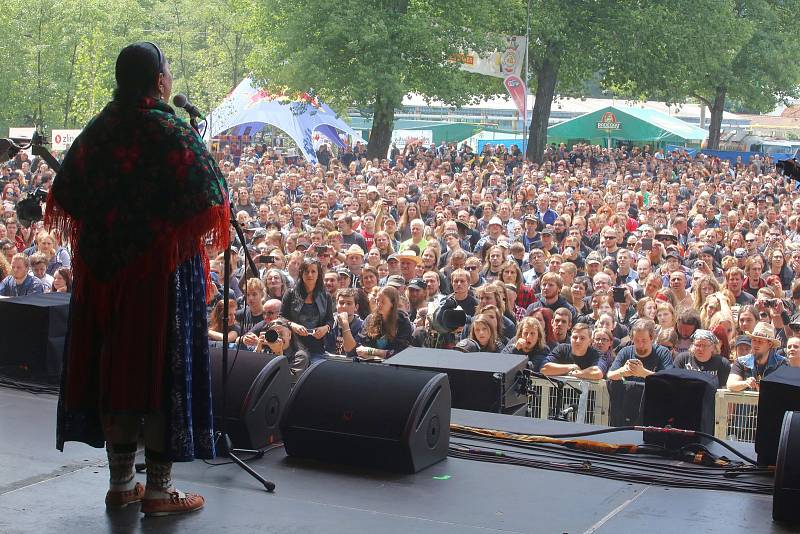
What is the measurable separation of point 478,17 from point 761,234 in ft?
41.9

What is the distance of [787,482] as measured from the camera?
3.59 metres

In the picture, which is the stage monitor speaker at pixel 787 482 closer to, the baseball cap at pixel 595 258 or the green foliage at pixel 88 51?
the baseball cap at pixel 595 258

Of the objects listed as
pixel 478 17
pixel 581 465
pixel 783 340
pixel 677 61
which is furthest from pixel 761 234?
pixel 677 61

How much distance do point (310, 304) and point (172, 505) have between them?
4.73m

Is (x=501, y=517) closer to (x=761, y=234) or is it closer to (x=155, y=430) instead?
(x=155, y=430)

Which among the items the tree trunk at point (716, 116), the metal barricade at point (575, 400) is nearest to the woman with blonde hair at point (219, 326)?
the metal barricade at point (575, 400)

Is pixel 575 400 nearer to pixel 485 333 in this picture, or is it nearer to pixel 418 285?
pixel 485 333

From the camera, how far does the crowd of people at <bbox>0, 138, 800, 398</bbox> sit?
7.03 m

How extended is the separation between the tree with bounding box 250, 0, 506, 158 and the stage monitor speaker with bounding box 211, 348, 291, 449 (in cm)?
1838

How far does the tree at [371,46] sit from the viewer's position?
22688mm

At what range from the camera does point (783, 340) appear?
25.2 ft

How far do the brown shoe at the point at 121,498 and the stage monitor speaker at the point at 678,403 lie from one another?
6.98ft

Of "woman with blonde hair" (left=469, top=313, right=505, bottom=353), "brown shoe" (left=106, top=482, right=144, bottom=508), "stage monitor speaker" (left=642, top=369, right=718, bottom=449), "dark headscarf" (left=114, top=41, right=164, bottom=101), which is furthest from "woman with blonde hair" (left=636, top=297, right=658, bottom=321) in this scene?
"dark headscarf" (left=114, top=41, right=164, bottom=101)

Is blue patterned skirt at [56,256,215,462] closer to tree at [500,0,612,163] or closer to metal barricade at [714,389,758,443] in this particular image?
metal barricade at [714,389,758,443]
